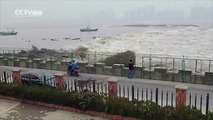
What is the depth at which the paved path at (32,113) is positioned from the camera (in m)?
14.2

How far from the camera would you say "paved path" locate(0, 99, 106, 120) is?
1420 cm

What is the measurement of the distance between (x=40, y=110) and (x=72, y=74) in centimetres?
760

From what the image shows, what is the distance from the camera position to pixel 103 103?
14070 millimetres

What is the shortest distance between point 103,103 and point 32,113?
356cm

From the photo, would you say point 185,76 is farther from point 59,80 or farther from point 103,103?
point 59,80

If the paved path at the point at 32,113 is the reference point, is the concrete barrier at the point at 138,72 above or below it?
above

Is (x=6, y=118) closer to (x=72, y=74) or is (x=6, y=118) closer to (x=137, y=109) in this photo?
(x=137, y=109)

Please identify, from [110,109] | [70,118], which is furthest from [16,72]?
[110,109]

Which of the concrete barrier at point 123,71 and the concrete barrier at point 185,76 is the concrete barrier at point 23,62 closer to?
the concrete barrier at point 123,71

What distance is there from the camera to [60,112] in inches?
588

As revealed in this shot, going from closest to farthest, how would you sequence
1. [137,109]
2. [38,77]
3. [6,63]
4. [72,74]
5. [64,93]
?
[137,109] < [64,93] < [38,77] < [72,74] < [6,63]

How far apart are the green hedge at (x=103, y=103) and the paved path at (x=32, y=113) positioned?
45 cm

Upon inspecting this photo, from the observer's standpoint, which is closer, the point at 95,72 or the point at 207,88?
the point at 207,88

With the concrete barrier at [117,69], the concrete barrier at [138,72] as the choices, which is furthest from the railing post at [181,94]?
the concrete barrier at [117,69]
